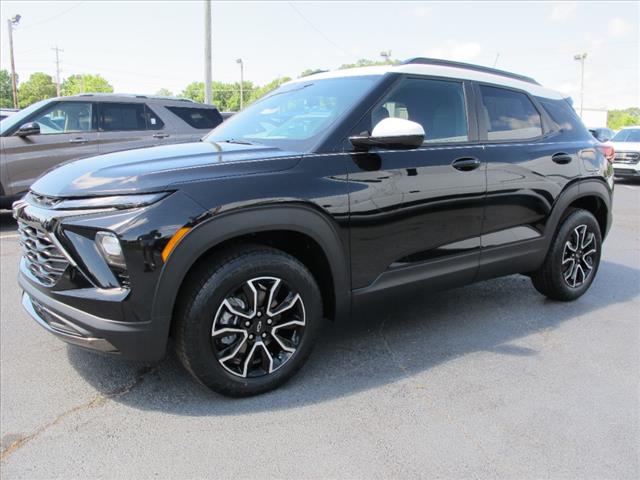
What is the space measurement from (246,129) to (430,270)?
1596 mm

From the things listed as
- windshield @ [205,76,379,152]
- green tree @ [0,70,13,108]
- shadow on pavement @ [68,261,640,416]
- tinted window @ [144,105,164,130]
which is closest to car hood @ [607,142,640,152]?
shadow on pavement @ [68,261,640,416]

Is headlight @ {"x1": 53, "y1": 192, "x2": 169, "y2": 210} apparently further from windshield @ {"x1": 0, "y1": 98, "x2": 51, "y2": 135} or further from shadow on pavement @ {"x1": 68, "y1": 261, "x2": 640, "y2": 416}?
windshield @ {"x1": 0, "y1": 98, "x2": 51, "y2": 135}

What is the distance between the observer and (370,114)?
317 cm

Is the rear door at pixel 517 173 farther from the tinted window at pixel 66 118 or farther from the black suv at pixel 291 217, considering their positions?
the tinted window at pixel 66 118

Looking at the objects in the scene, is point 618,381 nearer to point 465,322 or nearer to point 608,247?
point 465,322

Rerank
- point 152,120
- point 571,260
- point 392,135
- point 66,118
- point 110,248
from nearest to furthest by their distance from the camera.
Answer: point 110,248, point 392,135, point 571,260, point 66,118, point 152,120

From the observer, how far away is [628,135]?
53.8ft

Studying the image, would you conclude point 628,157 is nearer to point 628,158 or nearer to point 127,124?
point 628,158

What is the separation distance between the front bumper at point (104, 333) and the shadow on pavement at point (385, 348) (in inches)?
16.8

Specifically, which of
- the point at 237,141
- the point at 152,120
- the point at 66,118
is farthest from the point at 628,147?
the point at 237,141

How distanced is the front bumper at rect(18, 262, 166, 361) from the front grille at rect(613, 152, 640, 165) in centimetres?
1613

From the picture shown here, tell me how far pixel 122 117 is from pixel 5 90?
356 feet

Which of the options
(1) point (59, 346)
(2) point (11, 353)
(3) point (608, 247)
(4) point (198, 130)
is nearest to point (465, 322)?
(1) point (59, 346)

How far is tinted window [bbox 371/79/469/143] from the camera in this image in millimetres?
3359
